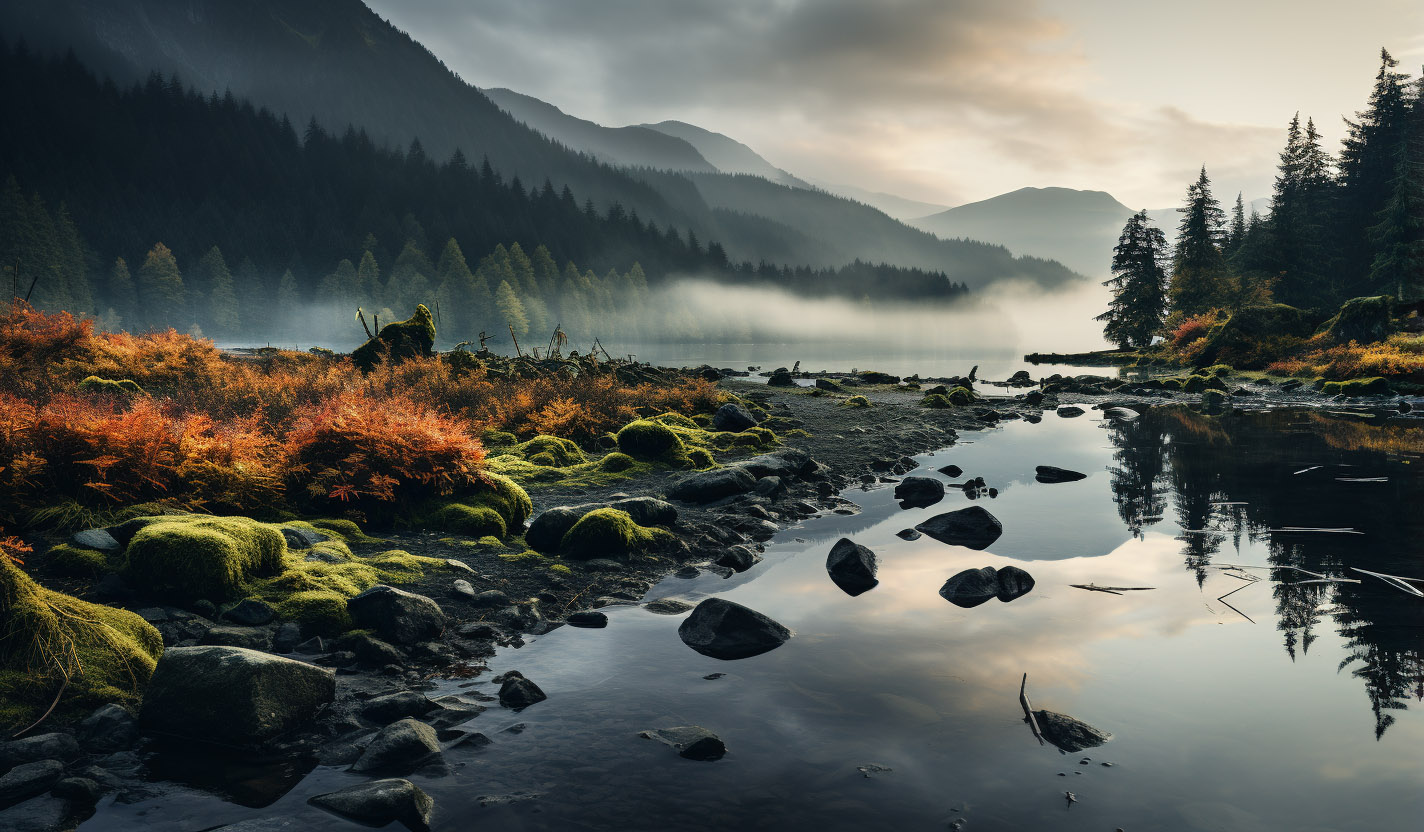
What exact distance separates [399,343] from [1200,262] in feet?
195

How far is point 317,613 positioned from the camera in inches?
241

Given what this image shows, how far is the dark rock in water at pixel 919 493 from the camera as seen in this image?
12461mm

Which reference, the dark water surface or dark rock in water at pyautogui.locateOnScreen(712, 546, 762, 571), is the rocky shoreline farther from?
the dark water surface

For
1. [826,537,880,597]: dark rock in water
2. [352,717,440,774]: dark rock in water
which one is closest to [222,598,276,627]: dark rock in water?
[352,717,440,774]: dark rock in water

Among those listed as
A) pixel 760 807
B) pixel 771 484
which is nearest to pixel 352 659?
pixel 760 807

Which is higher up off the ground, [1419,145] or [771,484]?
[1419,145]

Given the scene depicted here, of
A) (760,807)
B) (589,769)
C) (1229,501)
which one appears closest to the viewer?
(760,807)

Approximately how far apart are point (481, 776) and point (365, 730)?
99 cm

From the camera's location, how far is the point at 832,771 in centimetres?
452

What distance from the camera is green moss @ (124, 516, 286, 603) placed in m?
6.07

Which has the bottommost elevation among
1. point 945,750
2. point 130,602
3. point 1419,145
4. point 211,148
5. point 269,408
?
point 945,750

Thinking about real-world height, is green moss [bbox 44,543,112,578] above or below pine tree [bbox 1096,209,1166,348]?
below

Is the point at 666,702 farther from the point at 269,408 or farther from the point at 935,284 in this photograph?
the point at 935,284

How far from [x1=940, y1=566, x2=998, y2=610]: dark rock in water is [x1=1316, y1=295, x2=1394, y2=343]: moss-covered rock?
120ft
